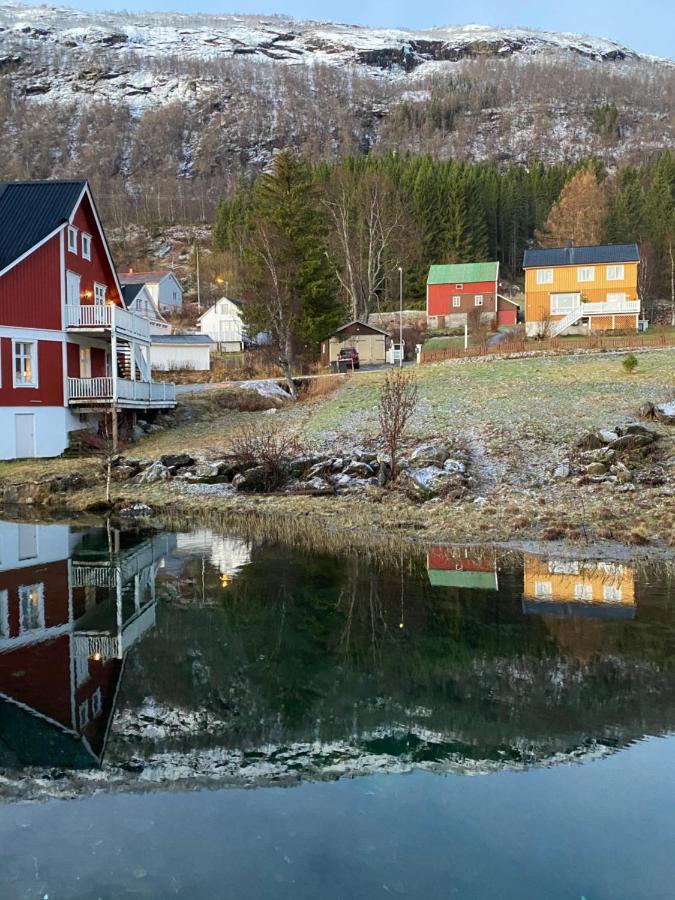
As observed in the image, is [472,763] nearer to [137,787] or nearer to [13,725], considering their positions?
[137,787]

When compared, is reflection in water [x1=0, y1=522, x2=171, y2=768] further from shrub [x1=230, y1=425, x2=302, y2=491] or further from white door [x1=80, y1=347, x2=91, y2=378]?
white door [x1=80, y1=347, x2=91, y2=378]

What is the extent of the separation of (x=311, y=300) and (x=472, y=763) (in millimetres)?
40693

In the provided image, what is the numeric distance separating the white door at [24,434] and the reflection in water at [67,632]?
10.9 m

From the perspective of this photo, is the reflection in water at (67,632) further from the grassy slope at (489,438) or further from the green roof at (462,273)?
the green roof at (462,273)

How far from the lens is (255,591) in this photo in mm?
11758

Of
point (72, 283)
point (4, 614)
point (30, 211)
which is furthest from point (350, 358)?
point (4, 614)

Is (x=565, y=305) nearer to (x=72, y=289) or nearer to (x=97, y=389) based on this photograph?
(x=72, y=289)

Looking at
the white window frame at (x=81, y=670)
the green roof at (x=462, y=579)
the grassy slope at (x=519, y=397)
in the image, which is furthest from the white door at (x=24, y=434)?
the white window frame at (x=81, y=670)

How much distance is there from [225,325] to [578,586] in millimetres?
62393

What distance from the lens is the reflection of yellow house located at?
1059 centimetres

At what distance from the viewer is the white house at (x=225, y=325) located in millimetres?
68625

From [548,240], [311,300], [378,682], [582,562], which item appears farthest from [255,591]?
[548,240]

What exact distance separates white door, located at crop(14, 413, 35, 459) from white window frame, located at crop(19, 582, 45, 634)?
626 inches

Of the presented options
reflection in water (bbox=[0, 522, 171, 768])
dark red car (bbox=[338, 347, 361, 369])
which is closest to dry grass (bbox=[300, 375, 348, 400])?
dark red car (bbox=[338, 347, 361, 369])
